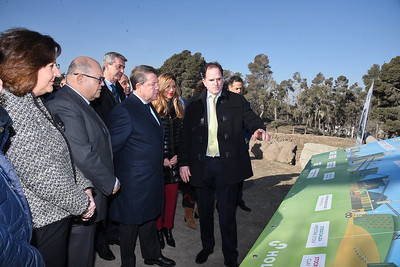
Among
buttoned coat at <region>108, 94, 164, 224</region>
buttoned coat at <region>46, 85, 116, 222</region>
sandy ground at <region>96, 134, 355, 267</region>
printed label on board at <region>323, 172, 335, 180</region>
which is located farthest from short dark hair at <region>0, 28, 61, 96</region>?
printed label on board at <region>323, 172, 335, 180</region>

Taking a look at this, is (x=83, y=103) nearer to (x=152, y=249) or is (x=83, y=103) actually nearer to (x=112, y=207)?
(x=112, y=207)

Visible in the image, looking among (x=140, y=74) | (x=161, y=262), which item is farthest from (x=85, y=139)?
(x=161, y=262)

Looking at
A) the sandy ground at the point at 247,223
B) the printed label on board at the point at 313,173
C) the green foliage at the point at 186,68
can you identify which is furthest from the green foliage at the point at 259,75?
the printed label on board at the point at 313,173

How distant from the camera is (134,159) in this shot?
2662 mm

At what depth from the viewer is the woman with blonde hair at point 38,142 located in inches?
60.2

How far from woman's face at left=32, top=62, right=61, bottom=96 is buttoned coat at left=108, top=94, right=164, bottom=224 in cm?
89

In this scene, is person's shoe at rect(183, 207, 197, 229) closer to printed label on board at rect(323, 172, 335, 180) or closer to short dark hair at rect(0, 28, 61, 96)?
printed label on board at rect(323, 172, 335, 180)

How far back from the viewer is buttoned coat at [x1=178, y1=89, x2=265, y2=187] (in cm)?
306

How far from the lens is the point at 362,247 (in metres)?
1.68

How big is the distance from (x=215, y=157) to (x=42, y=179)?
184 centimetres

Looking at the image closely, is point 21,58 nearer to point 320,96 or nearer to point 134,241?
point 134,241

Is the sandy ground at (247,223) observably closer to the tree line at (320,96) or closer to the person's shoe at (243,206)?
the person's shoe at (243,206)

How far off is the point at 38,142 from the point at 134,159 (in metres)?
1.15

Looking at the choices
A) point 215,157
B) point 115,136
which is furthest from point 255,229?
point 115,136
